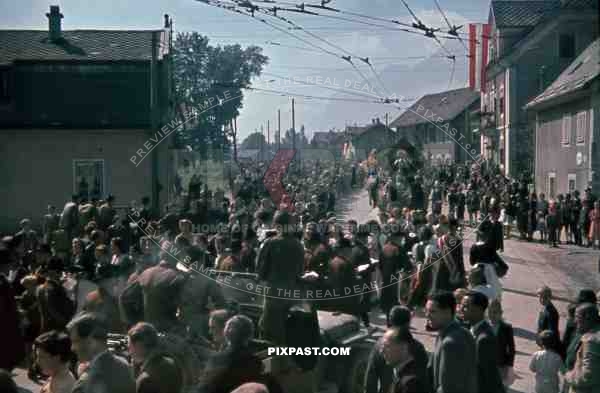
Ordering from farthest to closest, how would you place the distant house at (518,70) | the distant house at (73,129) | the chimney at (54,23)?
1. the distant house at (518,70)
2. the chimney at (54,23)
3. the distant house at (73,129)

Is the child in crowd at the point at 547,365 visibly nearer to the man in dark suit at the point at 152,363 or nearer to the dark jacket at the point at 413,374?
the dark jacket at the point at 413,374

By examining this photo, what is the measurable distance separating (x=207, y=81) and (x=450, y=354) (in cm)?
2485

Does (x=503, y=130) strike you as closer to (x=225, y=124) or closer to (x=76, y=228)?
(x=225, y=124)

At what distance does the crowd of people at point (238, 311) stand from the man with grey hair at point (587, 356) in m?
0.01

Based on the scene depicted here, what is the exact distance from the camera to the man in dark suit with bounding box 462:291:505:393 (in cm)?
560

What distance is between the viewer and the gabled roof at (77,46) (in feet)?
83.9

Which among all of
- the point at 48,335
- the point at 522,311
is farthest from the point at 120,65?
the point at 48,335

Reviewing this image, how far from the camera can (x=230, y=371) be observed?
5.34 m

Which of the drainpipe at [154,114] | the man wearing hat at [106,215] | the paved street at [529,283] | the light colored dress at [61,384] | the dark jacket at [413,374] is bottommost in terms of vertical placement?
the paved street at [529,283]

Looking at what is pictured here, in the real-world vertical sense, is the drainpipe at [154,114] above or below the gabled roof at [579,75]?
below

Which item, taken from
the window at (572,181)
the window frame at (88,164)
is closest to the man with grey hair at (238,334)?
the window frame at (88,164)

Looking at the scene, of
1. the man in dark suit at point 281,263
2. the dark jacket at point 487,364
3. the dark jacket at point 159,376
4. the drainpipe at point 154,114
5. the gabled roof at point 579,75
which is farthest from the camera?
the gabled roof at point 579,75

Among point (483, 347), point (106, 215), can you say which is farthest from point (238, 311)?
point (106, 215)

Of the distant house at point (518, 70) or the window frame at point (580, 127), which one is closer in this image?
the window frame at point (580, 127)
